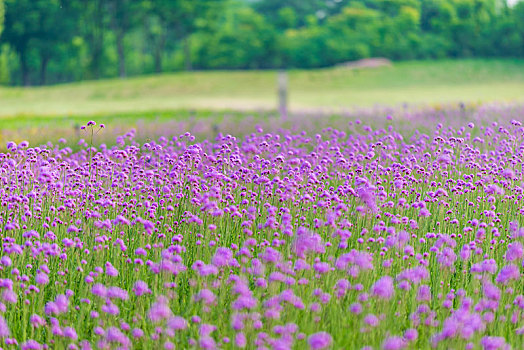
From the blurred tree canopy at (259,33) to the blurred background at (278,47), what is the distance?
8cm

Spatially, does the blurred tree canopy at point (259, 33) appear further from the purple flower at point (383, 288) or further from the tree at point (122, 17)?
the purple flower at point (383, 288)

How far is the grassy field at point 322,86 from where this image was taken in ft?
95.1

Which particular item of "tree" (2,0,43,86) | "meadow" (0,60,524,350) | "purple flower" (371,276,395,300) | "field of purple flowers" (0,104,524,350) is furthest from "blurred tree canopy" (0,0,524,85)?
"purple flower" (371,276,395,300)

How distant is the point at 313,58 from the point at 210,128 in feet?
113

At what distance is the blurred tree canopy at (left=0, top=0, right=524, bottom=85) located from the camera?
4175 centimetres

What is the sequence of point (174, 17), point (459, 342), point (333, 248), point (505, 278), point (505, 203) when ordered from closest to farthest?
point (459, 342)
point (505, 278)
point (333, 248)
point (505, 203)
point (174, 17)

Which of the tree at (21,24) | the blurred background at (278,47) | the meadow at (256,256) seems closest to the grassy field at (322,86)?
the blurred background at (278,47)

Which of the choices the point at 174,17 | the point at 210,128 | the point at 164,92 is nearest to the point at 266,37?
the point at 174,17

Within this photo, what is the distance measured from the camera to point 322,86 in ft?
116

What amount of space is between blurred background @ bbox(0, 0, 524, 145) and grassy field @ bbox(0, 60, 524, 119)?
0.36 ft

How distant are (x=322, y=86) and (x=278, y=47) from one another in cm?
1223

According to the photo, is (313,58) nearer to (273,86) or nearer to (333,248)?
(273,86)

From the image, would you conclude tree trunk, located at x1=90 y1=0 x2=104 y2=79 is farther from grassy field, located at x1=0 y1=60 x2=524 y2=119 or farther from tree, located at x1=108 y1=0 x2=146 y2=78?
grassy field, located at x1=0 y1=60 x2=524 y2=119

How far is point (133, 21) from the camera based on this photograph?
4362cm
